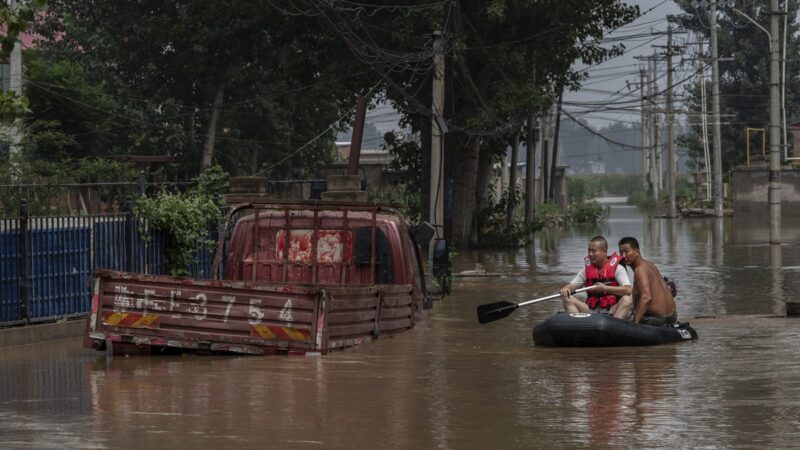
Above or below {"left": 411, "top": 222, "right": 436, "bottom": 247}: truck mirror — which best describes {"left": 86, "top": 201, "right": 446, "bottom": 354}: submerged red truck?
below

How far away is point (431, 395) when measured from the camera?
43.7 ft

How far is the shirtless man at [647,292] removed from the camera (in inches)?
688

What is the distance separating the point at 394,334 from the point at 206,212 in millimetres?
4932

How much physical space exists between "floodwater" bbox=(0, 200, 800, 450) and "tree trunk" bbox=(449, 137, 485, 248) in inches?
983

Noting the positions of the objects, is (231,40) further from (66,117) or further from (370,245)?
(370,245)

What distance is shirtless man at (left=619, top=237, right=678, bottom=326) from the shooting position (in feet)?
57.3

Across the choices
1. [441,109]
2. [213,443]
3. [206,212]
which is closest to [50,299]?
[206,212]

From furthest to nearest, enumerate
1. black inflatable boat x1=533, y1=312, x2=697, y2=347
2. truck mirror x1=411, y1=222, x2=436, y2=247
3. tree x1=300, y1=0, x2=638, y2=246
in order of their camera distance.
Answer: tree x1=300, y1=0, x2=638, y2=246 → truck mirror x1=411, y1=222, x2=436, y2=247 → black inflatable boat x1=533, y1=312, x2=697, y2=347

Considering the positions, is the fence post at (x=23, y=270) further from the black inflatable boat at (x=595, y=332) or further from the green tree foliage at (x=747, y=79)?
the green tree foliage at (x=747, y=79)

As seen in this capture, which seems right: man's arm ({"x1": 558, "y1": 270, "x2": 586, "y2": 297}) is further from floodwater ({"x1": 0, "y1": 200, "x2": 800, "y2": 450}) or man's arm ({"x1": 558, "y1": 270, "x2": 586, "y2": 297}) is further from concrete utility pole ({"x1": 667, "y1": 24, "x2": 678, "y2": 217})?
concrete utility pole ({"x1": 667, "y1": 24, "x2": 678, "y2": 217})

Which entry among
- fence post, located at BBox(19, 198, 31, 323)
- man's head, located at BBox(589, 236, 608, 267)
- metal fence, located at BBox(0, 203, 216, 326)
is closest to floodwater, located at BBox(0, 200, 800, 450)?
fence post, located at BBox(19, 198, 31, 323)

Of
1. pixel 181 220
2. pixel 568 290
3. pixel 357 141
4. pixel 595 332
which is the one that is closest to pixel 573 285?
pixel 568 290

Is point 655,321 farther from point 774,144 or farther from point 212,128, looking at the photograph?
point 212,128

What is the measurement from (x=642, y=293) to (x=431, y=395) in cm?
509
